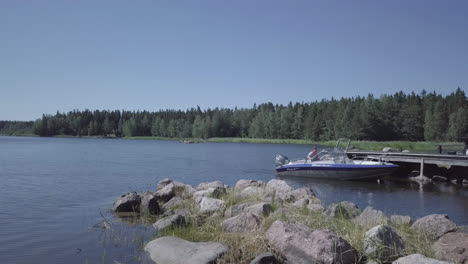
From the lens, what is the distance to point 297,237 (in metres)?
8.41

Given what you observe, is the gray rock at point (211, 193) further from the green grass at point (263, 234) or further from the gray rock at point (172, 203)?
the green grass at point (263, 234)

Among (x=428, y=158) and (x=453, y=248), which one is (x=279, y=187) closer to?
(x=453, y=248)

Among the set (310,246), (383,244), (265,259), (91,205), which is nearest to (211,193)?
(91,205)

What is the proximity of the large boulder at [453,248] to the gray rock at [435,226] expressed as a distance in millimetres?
1032

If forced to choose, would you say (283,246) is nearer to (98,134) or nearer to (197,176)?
(197,176)

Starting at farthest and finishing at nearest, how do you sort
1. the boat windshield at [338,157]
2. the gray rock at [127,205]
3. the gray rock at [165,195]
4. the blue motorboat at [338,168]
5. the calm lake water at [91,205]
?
the boat windshield at [338,157], the blue motorboat at [338,168], the gray rock at [165,195], the gray rock at [127,205], the calm lake water at [91,205]

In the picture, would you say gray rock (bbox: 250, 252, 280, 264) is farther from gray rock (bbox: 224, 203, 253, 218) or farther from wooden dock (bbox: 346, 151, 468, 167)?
wooden dock (bbox: 346, 151, 468, 167)

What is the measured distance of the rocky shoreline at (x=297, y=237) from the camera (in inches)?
322

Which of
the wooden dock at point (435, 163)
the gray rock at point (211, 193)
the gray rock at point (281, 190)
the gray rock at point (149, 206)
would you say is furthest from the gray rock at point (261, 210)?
the wooden dock at point (435, 163)

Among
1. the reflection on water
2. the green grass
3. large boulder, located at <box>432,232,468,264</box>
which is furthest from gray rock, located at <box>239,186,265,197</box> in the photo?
large boulder, located at <box>432,232,468,264</box>

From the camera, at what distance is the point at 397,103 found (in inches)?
3927

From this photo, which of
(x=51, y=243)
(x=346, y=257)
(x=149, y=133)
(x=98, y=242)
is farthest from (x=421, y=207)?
(x=149, y=133)

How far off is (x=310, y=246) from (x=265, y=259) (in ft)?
3.14

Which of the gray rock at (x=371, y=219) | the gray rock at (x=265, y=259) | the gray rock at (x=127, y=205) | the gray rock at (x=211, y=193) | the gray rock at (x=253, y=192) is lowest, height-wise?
the gray rock at (x=127, y=205)
